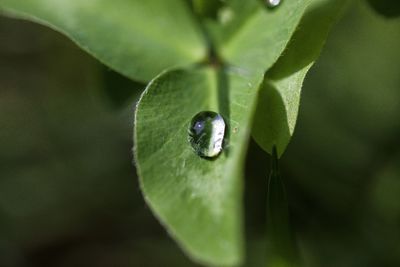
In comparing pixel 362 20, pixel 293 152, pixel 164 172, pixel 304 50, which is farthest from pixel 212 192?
pixel 362 20

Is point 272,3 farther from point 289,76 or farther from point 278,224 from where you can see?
point 278,224

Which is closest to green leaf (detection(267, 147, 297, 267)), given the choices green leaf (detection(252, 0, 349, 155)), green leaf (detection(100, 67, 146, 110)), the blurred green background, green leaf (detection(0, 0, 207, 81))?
green leaf (detection(252, 0, 349, 155))

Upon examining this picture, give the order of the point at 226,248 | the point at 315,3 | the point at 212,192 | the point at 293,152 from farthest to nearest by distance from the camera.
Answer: the point at 293,152, the point at 315,3, the point at 212,192, the point at 226,248

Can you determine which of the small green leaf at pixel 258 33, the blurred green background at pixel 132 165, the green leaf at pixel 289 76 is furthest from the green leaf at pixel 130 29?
the blurred green background at pixel 132 165

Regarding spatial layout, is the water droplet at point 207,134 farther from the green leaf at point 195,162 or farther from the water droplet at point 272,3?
the water droplet at point 272,3

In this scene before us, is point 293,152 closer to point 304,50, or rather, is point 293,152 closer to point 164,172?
point 304,50

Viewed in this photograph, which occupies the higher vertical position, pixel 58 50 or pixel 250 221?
pixel 58 50
